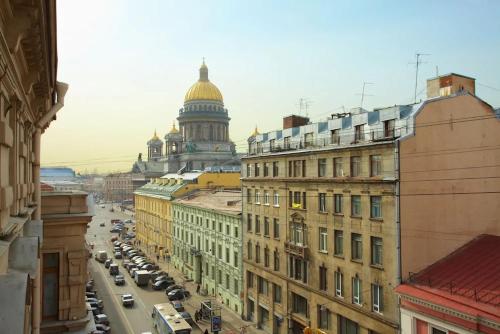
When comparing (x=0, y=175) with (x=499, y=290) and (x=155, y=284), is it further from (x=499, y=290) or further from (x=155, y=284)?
(x=155, y=284)

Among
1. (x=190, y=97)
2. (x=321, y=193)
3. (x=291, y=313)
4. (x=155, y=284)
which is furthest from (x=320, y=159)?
(x=190, y=97)

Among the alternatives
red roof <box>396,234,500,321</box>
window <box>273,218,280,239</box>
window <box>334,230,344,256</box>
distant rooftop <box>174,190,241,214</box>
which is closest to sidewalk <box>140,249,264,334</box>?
window <box>273,218,280,239</box>

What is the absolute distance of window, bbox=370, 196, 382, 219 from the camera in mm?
27773

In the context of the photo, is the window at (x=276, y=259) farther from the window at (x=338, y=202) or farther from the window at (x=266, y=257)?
the window at (x=338, y=202)

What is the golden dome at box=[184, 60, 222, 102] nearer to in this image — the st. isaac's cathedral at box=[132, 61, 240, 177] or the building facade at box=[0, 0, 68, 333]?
the st. isaac's cathedral at box=[132, 61, 240, 177]

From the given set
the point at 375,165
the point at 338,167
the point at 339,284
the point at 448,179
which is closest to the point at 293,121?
the point at 338,167

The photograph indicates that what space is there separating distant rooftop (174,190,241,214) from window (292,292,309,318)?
12.5m

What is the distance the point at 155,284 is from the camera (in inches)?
2189

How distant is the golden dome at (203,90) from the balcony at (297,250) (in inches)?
3245

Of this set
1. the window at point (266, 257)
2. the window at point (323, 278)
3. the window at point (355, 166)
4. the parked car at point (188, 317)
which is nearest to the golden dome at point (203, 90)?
the parked car at point (188, 317)

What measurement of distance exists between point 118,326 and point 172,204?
26.4m

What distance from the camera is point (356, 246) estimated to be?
1177 inches

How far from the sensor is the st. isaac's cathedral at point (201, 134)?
10969cm

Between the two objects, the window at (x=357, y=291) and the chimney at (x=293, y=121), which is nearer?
the window at (x=357, y=291)
